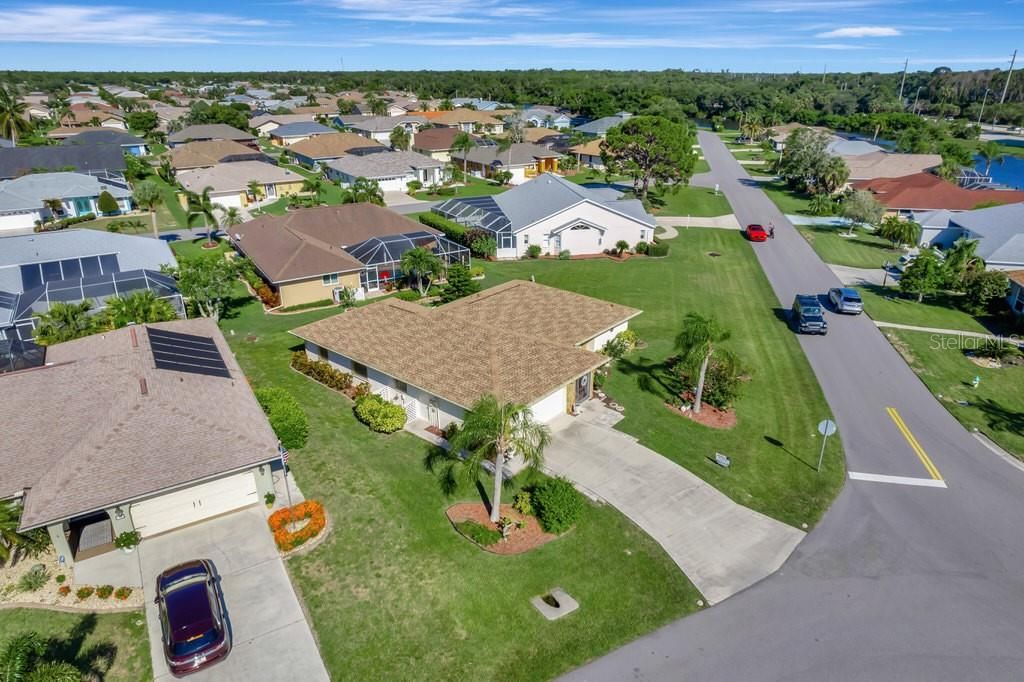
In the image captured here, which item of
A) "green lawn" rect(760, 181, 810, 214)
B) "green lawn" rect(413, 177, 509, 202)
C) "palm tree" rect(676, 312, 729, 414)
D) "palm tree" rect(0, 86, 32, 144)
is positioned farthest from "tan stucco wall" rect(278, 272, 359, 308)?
"palm tree" rect(0, 86, 32, 144)

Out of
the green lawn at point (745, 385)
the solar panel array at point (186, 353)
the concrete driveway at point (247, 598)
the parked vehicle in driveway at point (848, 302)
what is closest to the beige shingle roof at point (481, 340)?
the green lawn at point (745, 385)

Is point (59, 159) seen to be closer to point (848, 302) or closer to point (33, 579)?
point (33, 579)

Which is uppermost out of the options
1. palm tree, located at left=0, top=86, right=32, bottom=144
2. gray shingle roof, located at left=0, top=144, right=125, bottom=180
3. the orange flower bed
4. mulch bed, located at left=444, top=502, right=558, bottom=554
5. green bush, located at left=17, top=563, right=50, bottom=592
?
palm tree, located at left=0, top=86, right=32, bottom=144

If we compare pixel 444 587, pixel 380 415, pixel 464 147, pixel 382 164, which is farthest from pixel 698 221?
pixel 444 587

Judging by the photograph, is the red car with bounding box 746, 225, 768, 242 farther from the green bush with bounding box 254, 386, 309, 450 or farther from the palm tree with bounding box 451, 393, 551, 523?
the green bush with bounding box 254, 386, 309, 450

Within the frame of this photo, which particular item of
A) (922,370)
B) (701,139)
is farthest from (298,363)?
(701,139)

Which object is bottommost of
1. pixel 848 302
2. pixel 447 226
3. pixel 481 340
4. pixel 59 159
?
pixel 848 302
